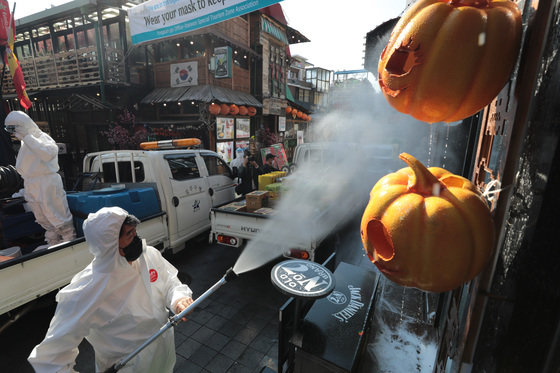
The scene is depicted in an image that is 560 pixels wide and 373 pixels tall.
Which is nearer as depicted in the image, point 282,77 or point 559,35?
point 559,35

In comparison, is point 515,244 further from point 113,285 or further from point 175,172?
point 175,172

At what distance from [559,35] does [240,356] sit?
14.2 ft

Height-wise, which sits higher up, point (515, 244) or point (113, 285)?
point (515, 244)

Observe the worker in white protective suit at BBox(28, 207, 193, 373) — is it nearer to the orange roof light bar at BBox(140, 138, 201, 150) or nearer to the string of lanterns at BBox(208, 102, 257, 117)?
the orange roof light bar at BBox(140, 138, 201, 150)

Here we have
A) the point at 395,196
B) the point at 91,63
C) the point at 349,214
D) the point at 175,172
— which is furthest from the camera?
the point at 91,63

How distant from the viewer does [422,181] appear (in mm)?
1164

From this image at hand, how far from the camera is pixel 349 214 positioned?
8.95 metres

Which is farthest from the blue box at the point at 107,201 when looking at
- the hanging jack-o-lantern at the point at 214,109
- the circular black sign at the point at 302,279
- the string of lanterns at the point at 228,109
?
the string of lanterns at the point at 228,109

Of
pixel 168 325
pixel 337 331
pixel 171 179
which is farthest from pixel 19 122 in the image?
pixel 337 331

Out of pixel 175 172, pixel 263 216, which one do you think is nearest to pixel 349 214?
pixel 263 216

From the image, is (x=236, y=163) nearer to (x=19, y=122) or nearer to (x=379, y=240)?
(x=19, y=122)

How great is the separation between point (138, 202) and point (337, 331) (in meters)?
4.61

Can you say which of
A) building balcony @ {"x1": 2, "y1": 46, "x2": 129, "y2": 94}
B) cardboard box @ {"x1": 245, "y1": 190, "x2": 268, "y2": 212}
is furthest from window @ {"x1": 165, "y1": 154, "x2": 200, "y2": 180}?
building balcony @ {"x1": 2, "y1": 46, "x2": 129, "y2": 94}

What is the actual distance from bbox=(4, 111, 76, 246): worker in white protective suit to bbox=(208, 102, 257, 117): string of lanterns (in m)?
8.60
